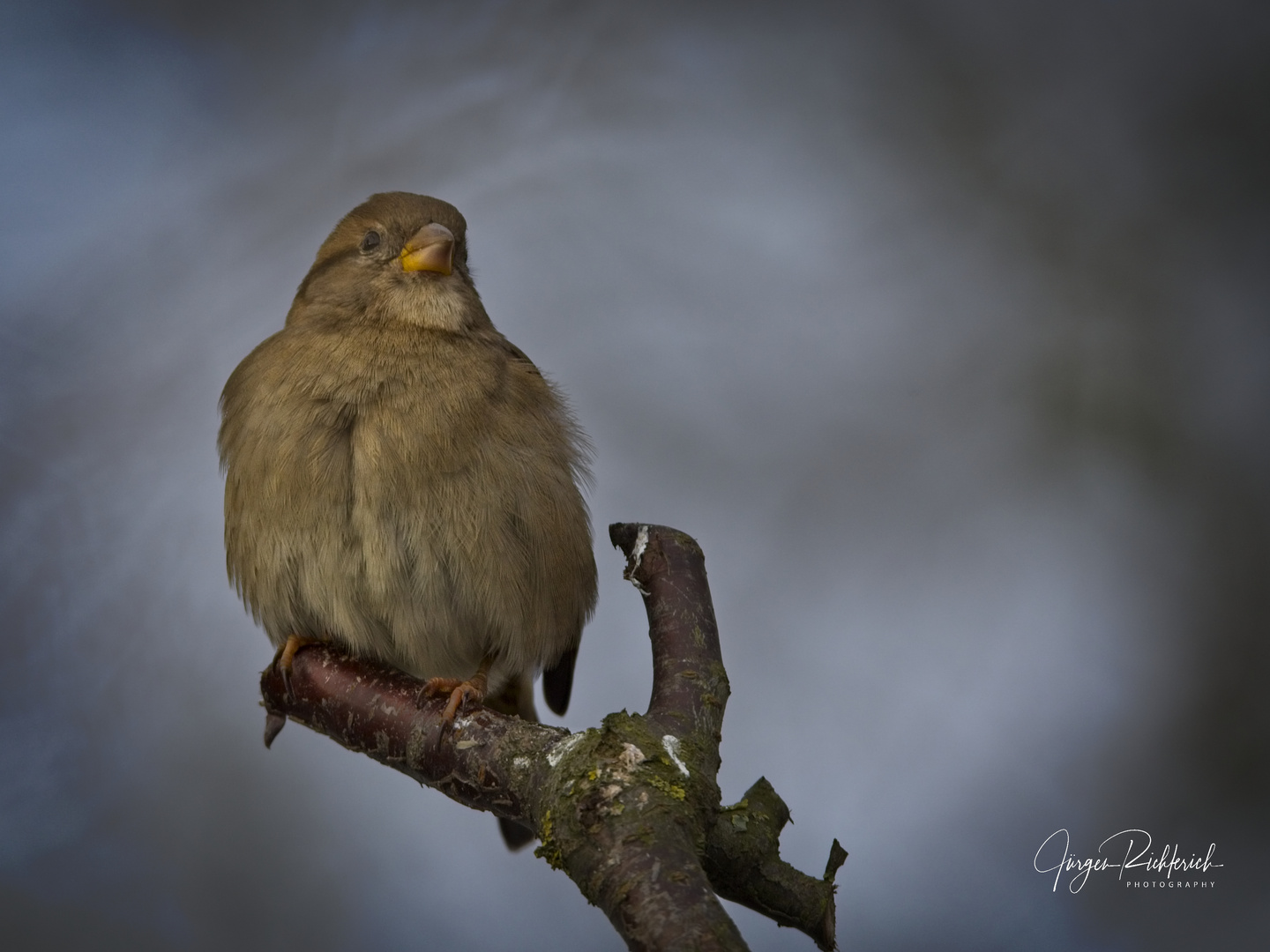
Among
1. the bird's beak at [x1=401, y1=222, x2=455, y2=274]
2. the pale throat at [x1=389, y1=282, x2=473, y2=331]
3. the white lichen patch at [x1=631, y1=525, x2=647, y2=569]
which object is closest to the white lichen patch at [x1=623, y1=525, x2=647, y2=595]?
the white lichen patch at [x1=631, y1=525, x2=647, y2=569]

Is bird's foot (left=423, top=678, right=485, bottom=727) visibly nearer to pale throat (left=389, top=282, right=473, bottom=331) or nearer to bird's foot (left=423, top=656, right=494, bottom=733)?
bird's foot (left=423, top=656, right=494, bottom=733)

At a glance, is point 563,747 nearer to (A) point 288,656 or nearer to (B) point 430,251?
(A) point 288,656

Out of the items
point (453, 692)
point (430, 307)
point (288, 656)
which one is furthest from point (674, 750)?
point (430, 307)

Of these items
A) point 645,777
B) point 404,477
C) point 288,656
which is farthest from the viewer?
point 288,656

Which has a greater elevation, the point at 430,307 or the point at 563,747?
the point at 430,307

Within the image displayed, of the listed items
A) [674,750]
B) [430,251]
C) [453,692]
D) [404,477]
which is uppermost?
[430,251]

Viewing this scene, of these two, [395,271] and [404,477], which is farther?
[395,271]

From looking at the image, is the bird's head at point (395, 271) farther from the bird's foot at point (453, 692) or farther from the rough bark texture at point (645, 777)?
the bird's foot at point (453, 692)

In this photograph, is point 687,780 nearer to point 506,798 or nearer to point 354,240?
point 506,798
